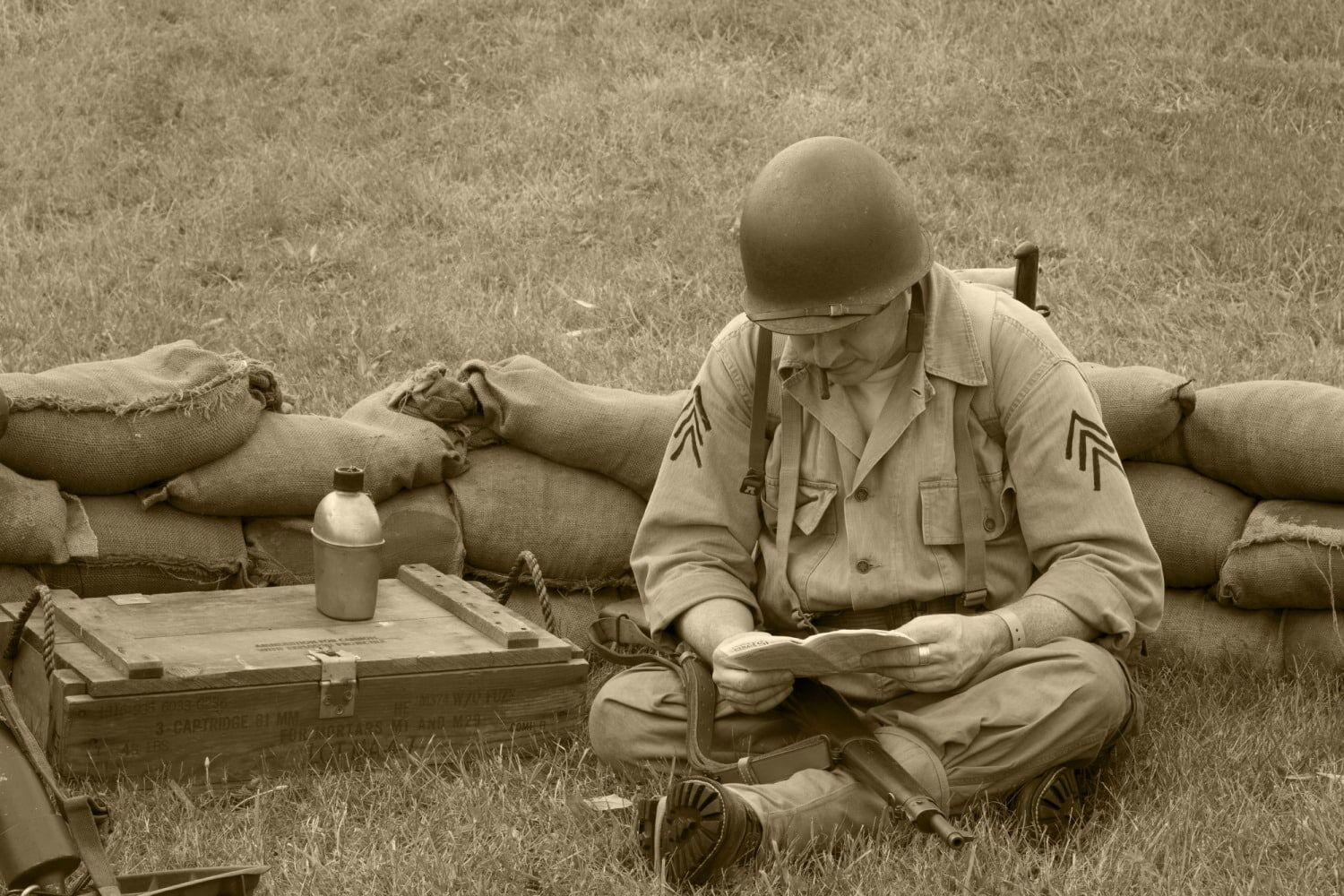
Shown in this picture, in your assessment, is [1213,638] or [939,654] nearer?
[939,654]

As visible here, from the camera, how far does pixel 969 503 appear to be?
3.89 metres

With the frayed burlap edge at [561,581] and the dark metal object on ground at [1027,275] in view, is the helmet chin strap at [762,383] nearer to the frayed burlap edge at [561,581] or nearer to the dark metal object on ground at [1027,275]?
the dark metal object on ground at [1027,275]

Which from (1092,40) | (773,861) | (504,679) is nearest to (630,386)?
(504,679)

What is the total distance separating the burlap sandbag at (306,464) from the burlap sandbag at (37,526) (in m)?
0.22

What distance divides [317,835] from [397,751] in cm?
54

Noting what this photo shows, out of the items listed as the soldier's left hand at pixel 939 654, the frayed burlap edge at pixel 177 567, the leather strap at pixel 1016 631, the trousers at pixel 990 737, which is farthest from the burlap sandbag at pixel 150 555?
the leather strap at pixel 1016 631

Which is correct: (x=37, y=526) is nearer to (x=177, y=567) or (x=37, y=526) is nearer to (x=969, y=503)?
(x=177, y=567)

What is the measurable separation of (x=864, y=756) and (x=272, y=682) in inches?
54.6

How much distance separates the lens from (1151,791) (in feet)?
12.6

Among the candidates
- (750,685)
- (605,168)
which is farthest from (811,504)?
(605,168)

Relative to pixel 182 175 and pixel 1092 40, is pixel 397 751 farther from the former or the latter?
pixel 1092 40

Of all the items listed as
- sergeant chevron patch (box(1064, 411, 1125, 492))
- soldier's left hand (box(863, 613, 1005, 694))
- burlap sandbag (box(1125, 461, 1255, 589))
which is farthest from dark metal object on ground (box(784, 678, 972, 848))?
burlap sandbag (box(1125, 461, 1255, 589))

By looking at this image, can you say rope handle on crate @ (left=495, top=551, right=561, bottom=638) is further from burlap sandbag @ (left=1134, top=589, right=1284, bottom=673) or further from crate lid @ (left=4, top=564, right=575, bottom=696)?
burlap sandbag @ (left=1134, top=589, right=1284, bottom=673)

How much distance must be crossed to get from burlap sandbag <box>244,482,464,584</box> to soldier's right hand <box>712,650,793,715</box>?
140 cm
